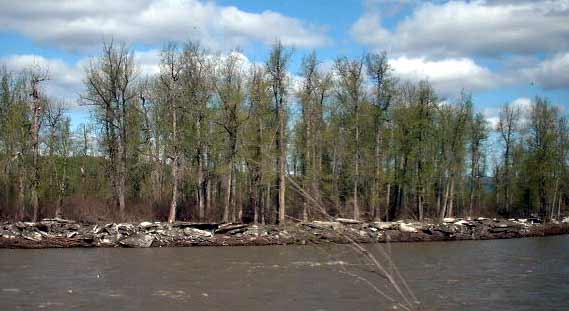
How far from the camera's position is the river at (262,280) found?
14.6 meters

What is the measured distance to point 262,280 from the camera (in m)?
18.3

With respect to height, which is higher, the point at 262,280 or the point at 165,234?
the point at 165,234

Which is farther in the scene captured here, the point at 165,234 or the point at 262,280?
the point at 165,234

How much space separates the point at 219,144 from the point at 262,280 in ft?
64.0

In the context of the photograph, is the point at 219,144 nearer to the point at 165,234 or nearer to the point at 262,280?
the point at 165,234

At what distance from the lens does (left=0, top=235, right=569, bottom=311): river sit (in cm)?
1456

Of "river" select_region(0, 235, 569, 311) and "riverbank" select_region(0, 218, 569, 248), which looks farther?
"riverbank" select_region(0, 218, 569, 248)

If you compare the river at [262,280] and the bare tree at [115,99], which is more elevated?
the bare tree at [115,99]

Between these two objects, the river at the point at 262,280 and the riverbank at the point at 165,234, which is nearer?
the river at the point at 262,280

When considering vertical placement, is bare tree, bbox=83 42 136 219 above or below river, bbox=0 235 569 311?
above

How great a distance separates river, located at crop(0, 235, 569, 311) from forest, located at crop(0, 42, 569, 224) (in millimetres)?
8179

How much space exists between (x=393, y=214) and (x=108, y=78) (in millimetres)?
23392

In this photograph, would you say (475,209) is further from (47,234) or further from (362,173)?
(47,234)

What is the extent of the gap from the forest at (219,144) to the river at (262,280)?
26.8 feet
